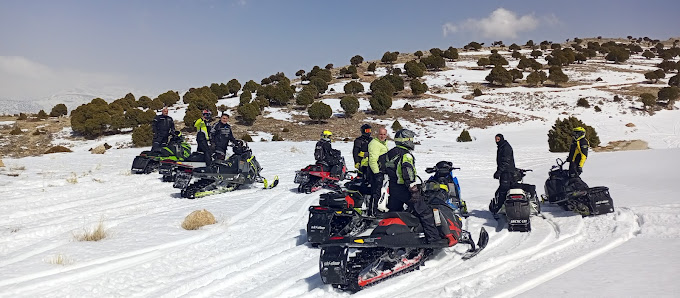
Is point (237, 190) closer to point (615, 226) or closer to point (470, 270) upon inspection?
point (470, 270)

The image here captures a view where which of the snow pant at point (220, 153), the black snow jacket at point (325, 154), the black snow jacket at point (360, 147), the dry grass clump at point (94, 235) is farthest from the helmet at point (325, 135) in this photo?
the dry grass clump at point (94, 235)

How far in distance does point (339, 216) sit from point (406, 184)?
193 centimetres

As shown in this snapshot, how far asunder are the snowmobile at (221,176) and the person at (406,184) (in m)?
6.22

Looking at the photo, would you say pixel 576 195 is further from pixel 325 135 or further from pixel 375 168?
pixel 325 135

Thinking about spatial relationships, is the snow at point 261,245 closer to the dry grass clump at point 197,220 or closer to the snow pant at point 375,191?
the dry grass clump at point 197,220

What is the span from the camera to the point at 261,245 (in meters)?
7.06

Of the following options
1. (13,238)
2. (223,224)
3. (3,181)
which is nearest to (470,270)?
(223,224)

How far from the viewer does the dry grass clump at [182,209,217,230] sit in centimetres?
770

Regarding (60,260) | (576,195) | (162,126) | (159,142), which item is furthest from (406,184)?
(159,142)

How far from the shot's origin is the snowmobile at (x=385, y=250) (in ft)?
16.8

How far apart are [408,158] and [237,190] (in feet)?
23.4

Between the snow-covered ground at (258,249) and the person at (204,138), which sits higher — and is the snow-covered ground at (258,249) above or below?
below

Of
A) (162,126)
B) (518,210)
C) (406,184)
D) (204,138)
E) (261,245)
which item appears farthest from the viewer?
(162,126)

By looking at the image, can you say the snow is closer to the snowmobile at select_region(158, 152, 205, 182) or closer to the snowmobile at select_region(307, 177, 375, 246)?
the snowmobile at select_region(307, 177, 375, 246)
